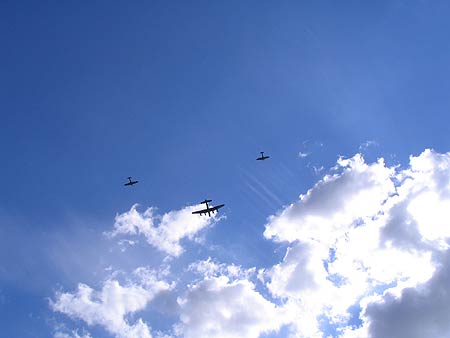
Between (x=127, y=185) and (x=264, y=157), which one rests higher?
(x=127, y=185)

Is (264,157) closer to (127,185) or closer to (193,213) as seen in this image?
(193,213)

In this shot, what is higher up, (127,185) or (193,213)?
(127,185)

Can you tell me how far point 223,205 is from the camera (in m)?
169

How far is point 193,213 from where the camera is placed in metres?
169

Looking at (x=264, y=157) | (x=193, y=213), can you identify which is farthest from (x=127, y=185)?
(x=264, y=157)

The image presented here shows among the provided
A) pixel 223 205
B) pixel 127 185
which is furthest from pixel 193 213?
pixel 127 185

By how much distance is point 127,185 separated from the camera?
176375 millimetres

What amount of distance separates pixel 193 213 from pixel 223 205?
1235 cm

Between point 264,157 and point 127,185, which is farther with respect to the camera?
point 127,185

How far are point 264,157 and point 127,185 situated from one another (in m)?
58.3

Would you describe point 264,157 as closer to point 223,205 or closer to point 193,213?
point 223,205

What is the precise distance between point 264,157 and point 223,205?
82.9 feet

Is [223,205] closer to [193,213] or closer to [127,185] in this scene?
[193,213]
